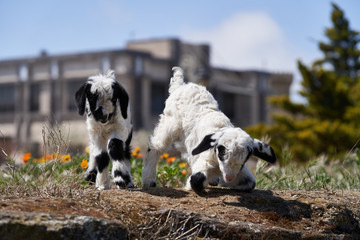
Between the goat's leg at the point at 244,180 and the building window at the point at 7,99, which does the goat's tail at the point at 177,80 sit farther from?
the building window at the point at 7,99

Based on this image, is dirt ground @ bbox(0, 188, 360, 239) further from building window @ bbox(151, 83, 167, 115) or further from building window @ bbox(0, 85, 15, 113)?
building window @ bbox(0, 85, 15, 113)

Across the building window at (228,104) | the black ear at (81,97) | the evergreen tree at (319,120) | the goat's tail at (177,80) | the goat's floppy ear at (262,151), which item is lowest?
the building window at (228,104)

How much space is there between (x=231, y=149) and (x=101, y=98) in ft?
5.03

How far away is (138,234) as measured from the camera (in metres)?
4.07

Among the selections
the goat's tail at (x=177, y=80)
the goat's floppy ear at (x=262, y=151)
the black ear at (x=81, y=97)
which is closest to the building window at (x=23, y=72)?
the goat's tail at (x=177, y=80)

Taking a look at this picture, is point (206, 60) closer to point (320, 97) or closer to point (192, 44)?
point (192, 44)

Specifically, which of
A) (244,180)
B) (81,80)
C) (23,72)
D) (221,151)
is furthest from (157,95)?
(221,151)

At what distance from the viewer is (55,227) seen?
12.0 feet

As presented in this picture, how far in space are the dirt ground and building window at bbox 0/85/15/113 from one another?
31082 millimetres

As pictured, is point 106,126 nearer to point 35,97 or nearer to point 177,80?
point 177,80

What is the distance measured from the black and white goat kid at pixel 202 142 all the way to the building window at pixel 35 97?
2804 cm

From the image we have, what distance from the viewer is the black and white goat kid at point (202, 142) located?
4703 millimetres

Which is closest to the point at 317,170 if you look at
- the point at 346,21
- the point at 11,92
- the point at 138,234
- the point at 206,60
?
the point at 138,234

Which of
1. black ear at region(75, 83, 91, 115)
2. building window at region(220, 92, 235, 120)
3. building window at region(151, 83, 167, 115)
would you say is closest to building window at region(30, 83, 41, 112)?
building window at region(151, 83, 167, 115)
